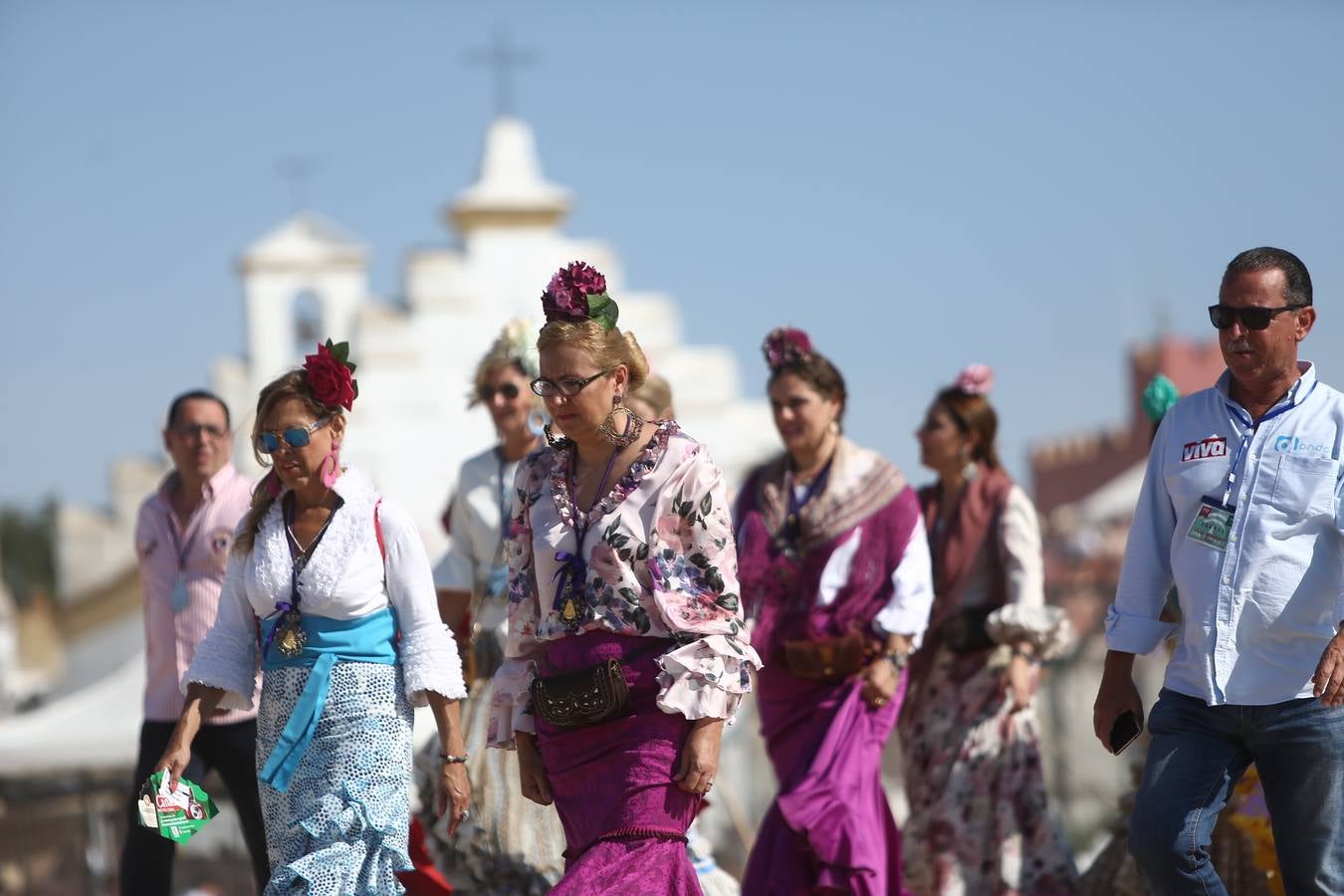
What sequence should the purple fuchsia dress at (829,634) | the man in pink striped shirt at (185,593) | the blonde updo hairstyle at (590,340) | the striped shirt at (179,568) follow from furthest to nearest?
the purple fuchsia dress at (829,634)
the striped shirt at (179,568)
the man in pink striped shirt at (185,593)
the blonde updo hairstyle at (590,340)

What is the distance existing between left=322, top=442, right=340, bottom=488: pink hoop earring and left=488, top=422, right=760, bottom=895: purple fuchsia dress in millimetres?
757

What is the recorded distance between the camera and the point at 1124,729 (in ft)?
17.2

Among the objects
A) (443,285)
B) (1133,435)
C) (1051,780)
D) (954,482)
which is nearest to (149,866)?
(954,482)

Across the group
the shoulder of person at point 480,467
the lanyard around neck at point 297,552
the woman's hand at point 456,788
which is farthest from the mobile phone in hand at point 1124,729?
the shoulder of person at point 480,467

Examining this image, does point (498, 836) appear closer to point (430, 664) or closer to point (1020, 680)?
point (430, 664)

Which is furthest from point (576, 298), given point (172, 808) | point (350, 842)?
point (172, 808)

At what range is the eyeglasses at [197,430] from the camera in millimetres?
6906

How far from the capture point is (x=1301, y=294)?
5.14m

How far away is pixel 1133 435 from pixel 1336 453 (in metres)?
34.8

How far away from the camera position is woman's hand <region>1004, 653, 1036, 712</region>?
7.77 m

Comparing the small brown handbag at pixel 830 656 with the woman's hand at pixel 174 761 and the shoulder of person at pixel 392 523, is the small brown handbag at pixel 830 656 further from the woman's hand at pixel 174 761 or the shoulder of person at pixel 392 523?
the woman's hand at pixel 174 761

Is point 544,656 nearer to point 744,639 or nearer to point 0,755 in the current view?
point 744,639

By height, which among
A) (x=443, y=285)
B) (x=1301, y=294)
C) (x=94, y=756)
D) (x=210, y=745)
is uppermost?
(x=443, y=285)

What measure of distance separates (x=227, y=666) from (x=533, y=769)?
0.99 m
